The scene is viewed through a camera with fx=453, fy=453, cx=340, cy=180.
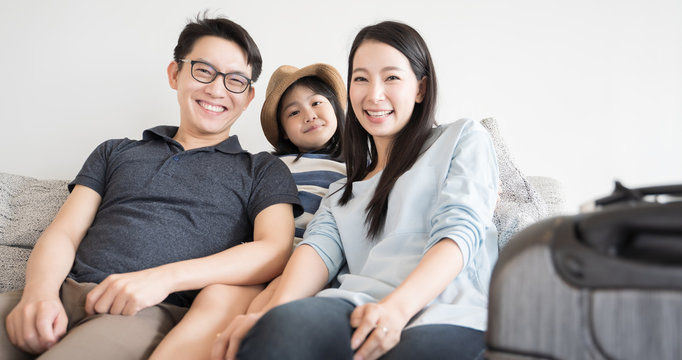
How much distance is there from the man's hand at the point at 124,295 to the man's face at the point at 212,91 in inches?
21.0

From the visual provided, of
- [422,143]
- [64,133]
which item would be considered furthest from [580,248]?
[64,133]

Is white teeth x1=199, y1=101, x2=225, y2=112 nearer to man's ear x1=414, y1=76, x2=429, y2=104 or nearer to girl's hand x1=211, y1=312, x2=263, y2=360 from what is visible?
man's ear x1=414, y1=76, x2=429, y2=104

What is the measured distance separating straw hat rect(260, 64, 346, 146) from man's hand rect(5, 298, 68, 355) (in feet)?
2.83

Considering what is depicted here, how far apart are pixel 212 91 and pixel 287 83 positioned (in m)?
0.29

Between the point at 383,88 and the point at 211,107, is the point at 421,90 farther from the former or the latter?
the point at 211,107

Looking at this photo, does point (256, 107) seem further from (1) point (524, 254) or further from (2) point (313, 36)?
(1) point (524, 254)

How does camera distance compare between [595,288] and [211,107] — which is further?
[211,107]

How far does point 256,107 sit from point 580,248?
154cm

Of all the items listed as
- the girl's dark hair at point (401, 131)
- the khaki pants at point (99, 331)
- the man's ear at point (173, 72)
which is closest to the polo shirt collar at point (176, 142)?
→ the man's ear at point (173, 72)

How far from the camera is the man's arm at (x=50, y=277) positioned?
85 centimetres

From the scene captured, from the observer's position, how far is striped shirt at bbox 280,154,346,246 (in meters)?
1.29

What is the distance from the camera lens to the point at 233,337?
2.36ft

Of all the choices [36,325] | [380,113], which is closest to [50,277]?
[36,325]

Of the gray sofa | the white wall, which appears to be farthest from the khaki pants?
the white wall
